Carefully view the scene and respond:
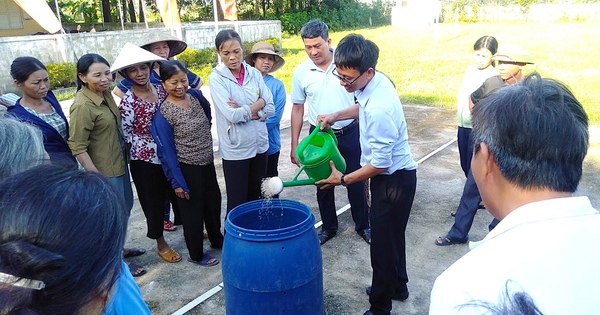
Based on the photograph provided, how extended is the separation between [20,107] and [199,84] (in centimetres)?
139

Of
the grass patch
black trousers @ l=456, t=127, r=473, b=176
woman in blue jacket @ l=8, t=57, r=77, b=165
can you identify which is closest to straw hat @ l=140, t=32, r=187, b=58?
woman in blue jacket @ l=8, t=57, r=77, b=165

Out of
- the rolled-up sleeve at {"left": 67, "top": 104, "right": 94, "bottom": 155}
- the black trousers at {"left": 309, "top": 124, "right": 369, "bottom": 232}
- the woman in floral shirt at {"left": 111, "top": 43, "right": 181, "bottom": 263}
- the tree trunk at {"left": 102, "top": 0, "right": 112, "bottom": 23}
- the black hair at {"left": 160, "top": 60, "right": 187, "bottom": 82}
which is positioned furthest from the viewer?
the tree trunk at {"left": 102, "top": 0, "right": 112, "bottom": 23}

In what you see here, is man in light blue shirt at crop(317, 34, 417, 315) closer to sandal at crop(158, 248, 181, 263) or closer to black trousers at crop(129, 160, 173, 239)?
black trousers at crop(129, 160, 173, 239)

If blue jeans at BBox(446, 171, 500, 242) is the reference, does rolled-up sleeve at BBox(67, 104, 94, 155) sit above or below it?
above

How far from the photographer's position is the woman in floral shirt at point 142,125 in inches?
119

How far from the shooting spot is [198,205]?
3.19 metres

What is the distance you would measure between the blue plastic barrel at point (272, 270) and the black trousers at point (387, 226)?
15.9 inches

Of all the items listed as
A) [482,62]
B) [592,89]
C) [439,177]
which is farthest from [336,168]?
[592,89]

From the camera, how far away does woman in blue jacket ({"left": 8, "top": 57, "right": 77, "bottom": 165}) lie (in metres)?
2.64

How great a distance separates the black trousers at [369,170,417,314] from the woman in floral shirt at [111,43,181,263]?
1618mm

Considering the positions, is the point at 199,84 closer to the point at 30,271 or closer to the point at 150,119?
the point at 150,119

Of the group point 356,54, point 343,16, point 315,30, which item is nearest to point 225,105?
point 315,30

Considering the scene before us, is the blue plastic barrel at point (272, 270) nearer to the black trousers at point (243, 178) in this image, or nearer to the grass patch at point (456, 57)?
the black trousers at point (243, 178)

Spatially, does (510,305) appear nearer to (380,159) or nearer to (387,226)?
(380,159)
